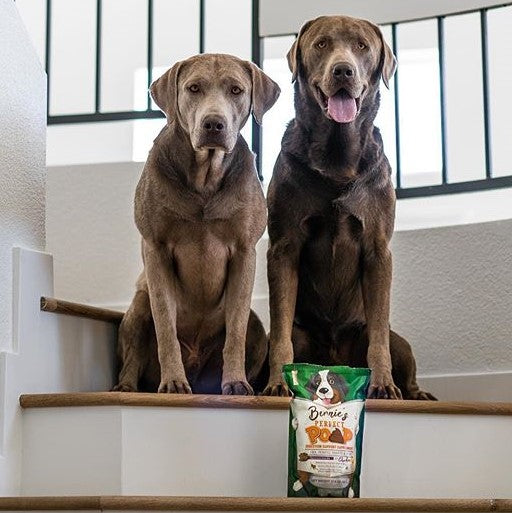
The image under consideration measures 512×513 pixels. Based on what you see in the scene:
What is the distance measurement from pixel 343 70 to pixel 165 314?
81 centimetres

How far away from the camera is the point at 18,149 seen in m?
2.94

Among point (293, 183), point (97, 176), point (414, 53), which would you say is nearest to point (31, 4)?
point (97, 176)

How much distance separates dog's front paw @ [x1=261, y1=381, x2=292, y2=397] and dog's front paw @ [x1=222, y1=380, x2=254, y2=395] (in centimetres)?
6

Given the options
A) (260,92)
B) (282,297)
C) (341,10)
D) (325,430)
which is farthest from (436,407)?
(341,10)

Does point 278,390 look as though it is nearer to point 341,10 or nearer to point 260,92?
point 260,92

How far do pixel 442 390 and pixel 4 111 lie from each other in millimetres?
1650

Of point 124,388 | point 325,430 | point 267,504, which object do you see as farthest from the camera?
point 124,388

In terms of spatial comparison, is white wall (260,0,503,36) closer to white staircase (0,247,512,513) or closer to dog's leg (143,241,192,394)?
dog's leg (143,241,192,394)

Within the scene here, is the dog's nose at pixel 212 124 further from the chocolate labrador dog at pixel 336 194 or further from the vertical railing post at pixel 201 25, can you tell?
the vertical railing post at pixel 201 25

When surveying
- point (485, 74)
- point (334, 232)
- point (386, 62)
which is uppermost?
point (485, 74)

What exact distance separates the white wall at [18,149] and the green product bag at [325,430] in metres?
0.76

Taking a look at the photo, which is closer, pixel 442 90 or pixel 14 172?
pixel 14 172

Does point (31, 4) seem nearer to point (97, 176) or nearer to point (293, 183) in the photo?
point (97, 176)

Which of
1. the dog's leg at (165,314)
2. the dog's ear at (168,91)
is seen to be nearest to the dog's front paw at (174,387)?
the dog's leg at (165,314)
